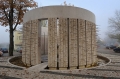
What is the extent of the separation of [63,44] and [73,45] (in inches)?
26.8

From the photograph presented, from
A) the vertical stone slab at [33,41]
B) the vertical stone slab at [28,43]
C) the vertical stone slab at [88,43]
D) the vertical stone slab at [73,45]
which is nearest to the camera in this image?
the vertical stone slab at [73,45]

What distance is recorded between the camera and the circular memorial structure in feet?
28.5

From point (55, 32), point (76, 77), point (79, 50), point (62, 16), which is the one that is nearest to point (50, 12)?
point (62, 16)

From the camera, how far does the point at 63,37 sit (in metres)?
8.72

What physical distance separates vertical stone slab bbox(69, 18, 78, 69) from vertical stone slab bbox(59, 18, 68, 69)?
0.90 feet

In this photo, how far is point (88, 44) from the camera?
31.9 feet

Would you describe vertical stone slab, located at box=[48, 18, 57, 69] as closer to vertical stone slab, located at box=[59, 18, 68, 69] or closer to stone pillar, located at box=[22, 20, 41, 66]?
vertical stone slab, located at box=[59, 18, 68, 69]

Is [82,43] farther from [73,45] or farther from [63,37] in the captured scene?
[63,37]

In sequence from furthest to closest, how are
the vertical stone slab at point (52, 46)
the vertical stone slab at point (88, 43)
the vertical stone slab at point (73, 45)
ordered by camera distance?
1. the vertical stone slab at point (88, 43)
2. the vertical stone slab at point (73, 45)
3. the vertical stone slab at point (52, 46)

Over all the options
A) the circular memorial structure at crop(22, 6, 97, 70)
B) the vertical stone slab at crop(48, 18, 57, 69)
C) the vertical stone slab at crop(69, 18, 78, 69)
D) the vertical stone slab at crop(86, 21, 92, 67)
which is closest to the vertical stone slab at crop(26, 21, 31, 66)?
the circular memorial structure at crop(22, 6, 97, 70)

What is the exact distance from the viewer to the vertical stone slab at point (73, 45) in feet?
28.8

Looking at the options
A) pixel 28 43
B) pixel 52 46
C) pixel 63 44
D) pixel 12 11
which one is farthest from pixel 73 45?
pixel 12 11

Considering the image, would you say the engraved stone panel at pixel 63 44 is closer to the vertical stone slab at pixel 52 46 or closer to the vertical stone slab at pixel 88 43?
the vertical stone slab at pixel 52 46

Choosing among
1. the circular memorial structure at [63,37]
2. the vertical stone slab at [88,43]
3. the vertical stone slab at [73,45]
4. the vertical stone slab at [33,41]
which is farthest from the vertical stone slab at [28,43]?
the vertical stone slab at [88,43]
